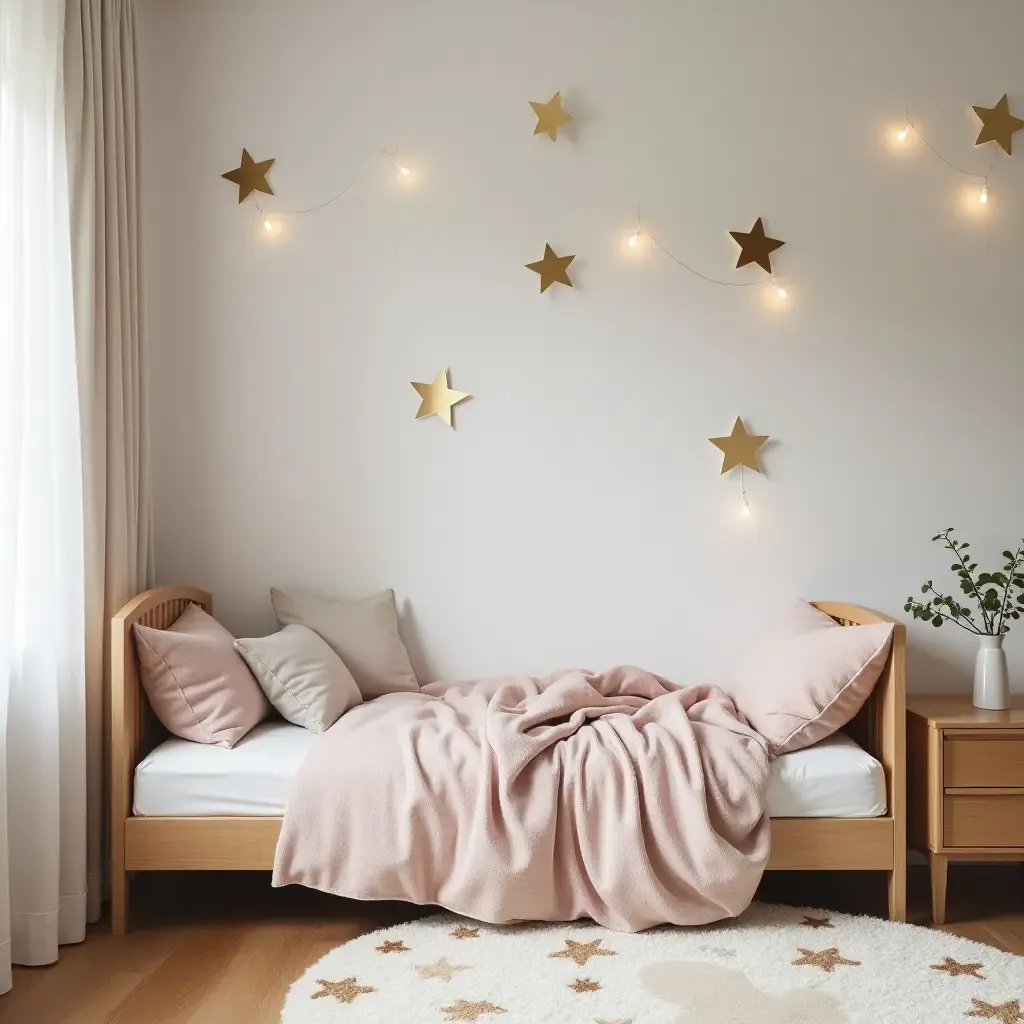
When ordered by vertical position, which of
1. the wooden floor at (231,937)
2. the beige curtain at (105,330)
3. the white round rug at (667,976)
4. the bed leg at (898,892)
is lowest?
the wooden floor at (231,937)

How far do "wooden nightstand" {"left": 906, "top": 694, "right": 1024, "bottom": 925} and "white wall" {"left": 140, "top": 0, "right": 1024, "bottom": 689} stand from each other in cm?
65

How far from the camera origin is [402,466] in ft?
10.3

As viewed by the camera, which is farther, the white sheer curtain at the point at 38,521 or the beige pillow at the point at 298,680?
the beige pillow at the point at 298,680

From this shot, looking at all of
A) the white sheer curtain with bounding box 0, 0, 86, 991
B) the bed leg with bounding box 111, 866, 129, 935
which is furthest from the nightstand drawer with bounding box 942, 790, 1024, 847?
the white sheer curtain with bounding box 0, 0, 86, 991

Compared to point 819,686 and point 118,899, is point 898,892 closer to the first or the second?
point 819,686

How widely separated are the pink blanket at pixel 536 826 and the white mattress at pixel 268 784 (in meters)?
0.08

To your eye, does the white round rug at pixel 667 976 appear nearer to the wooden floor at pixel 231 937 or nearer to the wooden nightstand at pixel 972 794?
the wooden floor at pixel 231 937

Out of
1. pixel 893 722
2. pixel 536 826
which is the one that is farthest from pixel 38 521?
pixel 893 722

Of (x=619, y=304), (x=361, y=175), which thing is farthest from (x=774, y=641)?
(x=361, y=175)

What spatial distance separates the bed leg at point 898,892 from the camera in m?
2.48

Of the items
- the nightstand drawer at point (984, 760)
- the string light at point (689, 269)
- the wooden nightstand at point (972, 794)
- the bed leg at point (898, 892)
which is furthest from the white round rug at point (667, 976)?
the string light at point (689, 269)

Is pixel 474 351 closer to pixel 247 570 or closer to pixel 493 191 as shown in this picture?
pixel 493 191

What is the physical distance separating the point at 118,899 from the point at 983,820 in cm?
205

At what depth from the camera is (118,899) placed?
8.04 feet
